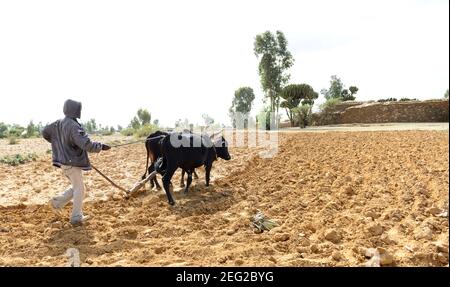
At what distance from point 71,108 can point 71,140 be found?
0.38 meters

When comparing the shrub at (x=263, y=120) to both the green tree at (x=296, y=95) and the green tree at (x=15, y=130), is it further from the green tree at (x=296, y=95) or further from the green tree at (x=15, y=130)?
the green tree at (x=15, y=130)

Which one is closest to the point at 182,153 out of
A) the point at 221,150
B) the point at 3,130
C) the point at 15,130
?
the point at 221,150

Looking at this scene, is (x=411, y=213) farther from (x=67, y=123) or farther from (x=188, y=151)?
(x=67, y=123)

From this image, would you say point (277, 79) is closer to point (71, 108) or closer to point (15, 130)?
point (15, 130)

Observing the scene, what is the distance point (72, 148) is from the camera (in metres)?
4.86

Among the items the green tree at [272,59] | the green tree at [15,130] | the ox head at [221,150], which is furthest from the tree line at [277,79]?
the ox head at [221,150]

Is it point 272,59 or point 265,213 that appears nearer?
point 265,213

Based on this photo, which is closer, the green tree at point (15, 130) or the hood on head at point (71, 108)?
the hood on head at point (71, 108)

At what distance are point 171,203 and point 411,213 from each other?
3.16m

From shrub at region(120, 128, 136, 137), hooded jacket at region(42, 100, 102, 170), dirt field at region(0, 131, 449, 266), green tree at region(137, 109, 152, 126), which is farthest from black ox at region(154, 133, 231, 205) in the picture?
green tree at region(137, 109, 152, 126)

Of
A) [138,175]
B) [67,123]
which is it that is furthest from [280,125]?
[67,123]

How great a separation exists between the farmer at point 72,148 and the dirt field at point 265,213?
0.29m

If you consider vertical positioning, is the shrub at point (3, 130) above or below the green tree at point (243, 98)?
below

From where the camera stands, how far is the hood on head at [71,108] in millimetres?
4801
